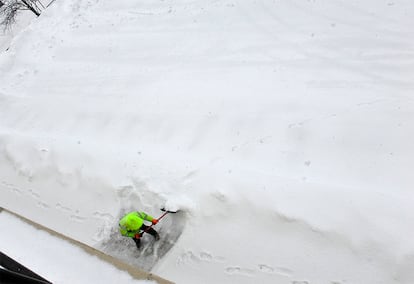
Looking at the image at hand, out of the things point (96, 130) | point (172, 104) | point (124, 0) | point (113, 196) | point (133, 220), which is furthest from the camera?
point (124, 0)

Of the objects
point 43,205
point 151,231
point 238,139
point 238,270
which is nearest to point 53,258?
point 151,231

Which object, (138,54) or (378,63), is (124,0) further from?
(378,63)

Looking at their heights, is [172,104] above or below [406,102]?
above

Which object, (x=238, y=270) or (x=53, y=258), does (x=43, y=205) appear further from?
(x=238, y=270)

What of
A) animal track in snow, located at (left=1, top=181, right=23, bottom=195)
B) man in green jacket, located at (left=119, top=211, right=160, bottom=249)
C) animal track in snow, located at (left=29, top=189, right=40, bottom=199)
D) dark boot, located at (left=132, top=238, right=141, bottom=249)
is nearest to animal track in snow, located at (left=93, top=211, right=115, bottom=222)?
dark boot, located at (left=132, top=238, right=141, bottom=249)

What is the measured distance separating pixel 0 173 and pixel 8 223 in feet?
9.80

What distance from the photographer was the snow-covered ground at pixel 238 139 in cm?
603

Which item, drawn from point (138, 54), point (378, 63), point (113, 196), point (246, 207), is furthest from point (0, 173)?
point (378, 63)

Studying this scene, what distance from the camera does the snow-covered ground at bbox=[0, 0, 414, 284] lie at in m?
6.03

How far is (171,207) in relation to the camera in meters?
7.01

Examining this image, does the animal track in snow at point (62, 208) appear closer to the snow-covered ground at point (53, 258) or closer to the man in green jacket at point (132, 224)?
the snow-covered ground at point (53, 258)

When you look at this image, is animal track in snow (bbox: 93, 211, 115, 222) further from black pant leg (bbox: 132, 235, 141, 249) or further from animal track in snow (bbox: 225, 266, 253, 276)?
animal track in snow (bbox: 225, 266, 253, 276)

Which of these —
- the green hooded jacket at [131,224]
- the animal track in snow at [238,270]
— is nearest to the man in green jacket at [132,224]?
the green hooded jacket at [131,224]

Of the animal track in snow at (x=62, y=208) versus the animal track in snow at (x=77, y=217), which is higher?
the animal track in snow at (x=62, y=208)
